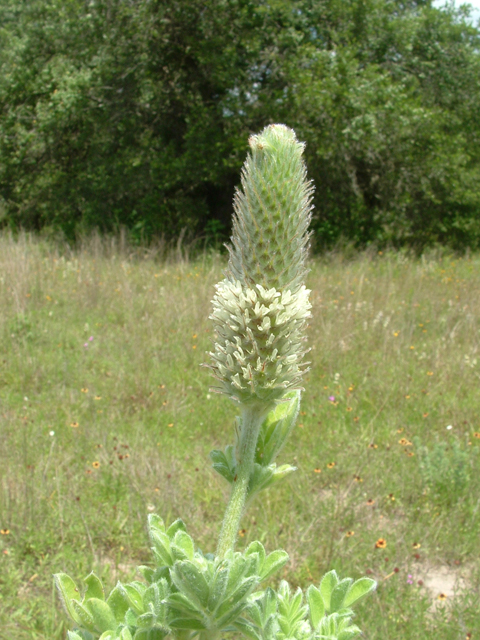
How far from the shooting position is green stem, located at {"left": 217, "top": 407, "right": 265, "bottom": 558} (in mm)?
1004

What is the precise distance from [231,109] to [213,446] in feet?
27.1

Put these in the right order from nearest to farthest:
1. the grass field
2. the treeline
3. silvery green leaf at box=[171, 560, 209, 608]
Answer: silvery green leaf at box=[171, 560, 209, 608]
the grass field
the treeline

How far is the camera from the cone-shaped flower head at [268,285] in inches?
40.1

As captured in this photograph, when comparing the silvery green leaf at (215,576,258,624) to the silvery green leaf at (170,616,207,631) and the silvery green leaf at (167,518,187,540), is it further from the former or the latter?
the silvery green leaf at (167,518,187,540)

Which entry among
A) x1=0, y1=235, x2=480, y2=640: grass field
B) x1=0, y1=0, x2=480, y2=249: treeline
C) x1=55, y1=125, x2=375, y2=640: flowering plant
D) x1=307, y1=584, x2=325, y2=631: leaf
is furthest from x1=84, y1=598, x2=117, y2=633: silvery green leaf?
x1=0, y1=0, x2=480, y2=249: treeline

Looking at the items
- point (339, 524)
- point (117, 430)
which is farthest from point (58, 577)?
point (117, 430)

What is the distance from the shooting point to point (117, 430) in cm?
411

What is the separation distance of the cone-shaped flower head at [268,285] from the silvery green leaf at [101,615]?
46cm

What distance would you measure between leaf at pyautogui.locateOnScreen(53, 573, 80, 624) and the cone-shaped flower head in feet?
1.61

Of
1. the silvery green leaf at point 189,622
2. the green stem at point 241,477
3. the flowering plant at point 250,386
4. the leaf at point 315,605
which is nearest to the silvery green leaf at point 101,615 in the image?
the flowering plant at point 250,386

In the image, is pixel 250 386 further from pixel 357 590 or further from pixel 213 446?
pixel 213 446

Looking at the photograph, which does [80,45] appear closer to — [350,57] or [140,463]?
[350,57]

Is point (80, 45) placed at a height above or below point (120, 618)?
above

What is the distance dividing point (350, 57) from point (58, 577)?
10.8m
